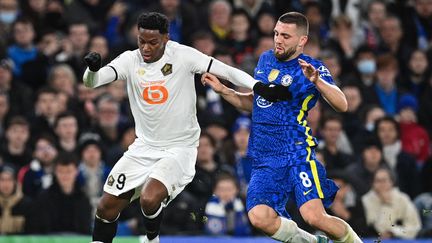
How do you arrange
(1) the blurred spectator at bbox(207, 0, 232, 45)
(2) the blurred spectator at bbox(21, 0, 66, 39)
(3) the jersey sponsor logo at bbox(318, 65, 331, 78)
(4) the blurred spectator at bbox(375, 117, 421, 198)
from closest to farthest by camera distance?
(3) the jersey sponsor logo at bbox(318, 65, 331, 78)
(4) the blurred spectator at bbox(375, 117, 421, 198)
(2) the blurred spectator at bbox(21, 0, 66, 39)
(1) the blurred spectator at bbox(207, 0, 232, 45)

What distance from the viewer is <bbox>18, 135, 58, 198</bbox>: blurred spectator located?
1538cm

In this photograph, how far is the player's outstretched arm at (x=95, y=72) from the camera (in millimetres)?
11523

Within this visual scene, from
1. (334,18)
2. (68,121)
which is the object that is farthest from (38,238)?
(334,18)

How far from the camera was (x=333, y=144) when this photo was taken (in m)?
16.5

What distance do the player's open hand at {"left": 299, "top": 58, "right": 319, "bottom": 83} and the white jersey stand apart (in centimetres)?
110

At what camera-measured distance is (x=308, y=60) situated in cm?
1165

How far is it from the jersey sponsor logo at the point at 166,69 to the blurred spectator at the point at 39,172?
389 cm

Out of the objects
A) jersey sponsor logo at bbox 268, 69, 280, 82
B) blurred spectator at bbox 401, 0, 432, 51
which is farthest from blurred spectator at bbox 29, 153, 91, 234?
blurred spectator at bbox 401, 0, 432, 51

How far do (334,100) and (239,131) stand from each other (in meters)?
4.97

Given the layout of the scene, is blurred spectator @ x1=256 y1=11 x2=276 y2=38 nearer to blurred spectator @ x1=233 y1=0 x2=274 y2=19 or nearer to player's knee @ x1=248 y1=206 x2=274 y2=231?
blurred spectator @ x1=233 y1=0 x2=274 y2=19

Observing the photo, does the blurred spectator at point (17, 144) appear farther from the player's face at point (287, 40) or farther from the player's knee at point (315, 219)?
the player's knee at point (315, 219)

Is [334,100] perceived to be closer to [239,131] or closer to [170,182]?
[170,182]

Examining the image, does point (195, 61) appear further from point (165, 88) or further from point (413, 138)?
Answer: point (413, 138)

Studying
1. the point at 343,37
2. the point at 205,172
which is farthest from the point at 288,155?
the point at 343,37
